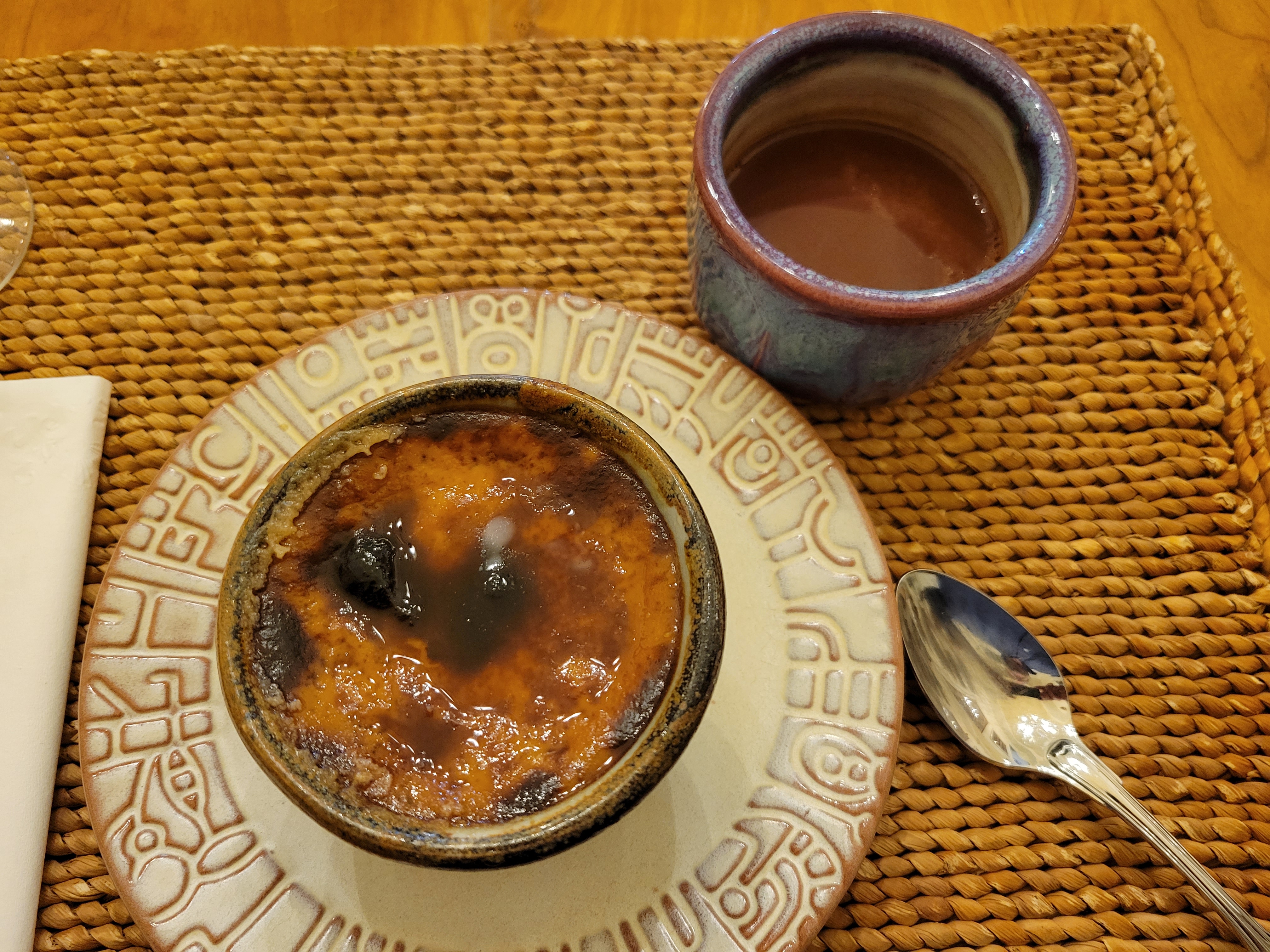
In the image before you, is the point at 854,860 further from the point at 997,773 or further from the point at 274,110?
the point at 274,110

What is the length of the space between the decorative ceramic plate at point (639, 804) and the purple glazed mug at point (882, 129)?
0.29 ft

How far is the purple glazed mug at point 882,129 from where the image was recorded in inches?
32.4

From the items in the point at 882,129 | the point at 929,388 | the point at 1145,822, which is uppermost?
the point at 882,129

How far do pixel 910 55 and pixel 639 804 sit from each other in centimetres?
81

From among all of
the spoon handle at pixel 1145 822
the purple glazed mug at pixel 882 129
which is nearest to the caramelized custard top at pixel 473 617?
the purple glazed mug at pixel 882 129

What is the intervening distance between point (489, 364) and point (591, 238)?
10.9 inches

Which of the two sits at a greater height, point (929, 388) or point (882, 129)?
point (882, 129)

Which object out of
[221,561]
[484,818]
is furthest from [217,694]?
[484,818]

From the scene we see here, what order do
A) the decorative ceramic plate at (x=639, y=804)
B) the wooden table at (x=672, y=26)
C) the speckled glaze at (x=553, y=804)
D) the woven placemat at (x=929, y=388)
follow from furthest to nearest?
the wooden table at (x=672, y=26) → the woven placemat at (x=929, y=388) → the decorative ceramic plate at (x=639, y=804) → the speckled glaze at (x=553, y=804)

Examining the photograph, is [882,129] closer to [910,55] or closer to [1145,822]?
[910,55]

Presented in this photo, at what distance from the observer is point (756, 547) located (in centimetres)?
92

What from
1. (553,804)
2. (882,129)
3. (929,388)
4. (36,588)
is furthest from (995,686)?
(36,588)

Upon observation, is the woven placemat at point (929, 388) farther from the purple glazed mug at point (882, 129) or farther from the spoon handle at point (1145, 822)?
the purple glazed mug at point (882, 129)

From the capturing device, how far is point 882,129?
3.38 feet
